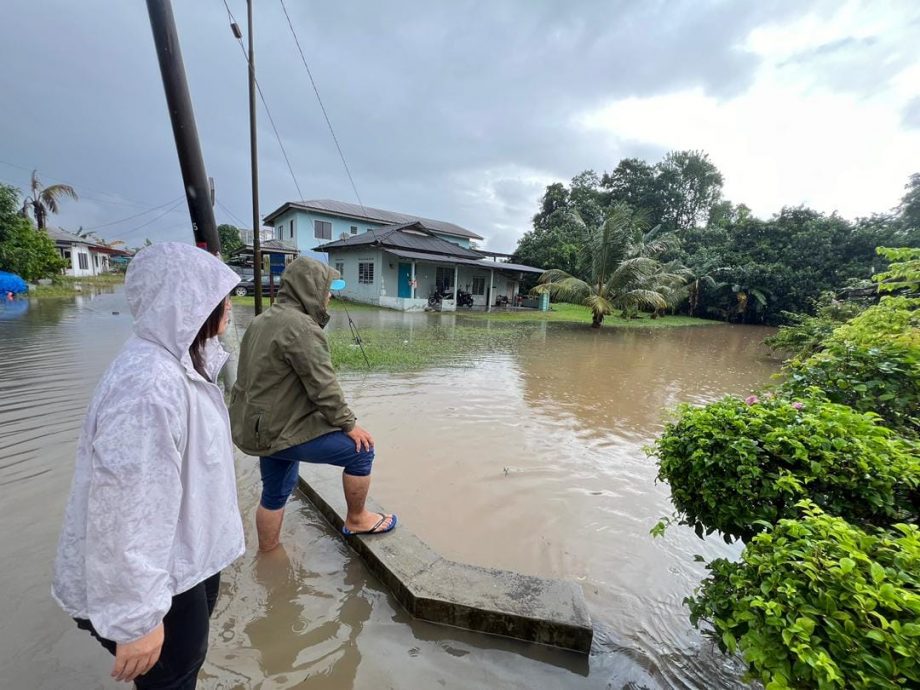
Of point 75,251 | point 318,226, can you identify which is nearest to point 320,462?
point 318,226

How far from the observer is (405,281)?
21734 mm

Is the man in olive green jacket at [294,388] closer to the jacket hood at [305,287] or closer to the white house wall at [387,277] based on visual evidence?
the jacket hood at [305,287]

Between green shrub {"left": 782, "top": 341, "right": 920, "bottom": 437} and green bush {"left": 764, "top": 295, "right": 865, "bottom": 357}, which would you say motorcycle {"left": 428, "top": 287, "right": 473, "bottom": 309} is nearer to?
green bush {"left": 764, "top": 295, "right": 865, "bottom": 357}

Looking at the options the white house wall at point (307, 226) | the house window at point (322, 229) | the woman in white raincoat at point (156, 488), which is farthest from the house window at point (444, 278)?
the woman in white raincoat at point (156, 488)

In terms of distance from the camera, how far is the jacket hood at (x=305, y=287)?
2.25m

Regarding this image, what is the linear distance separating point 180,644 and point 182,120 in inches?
179

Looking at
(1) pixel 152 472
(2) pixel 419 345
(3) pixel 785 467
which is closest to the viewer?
(1) pixel 152 472

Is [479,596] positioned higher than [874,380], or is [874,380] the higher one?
[874,380]

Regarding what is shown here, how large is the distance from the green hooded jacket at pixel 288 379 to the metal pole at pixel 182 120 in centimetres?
294

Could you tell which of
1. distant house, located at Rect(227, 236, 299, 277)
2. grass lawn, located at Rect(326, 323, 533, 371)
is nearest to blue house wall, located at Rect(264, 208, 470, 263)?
distant house, located at Rect(227, 236, 299, 277)

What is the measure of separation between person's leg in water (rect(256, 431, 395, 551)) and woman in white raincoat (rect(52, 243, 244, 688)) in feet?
2.78

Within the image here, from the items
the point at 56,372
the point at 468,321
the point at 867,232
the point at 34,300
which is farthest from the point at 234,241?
the point at 867,232

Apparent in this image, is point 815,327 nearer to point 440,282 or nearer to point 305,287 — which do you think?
point 305,287

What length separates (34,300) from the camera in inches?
675
